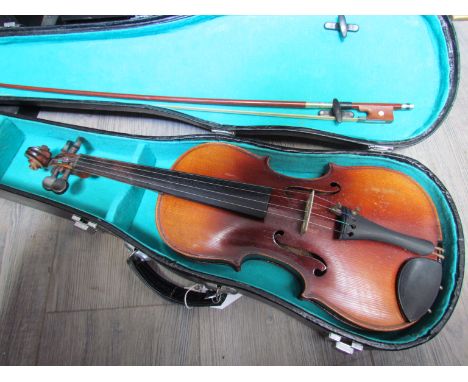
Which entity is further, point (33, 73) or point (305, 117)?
point (33, 73)

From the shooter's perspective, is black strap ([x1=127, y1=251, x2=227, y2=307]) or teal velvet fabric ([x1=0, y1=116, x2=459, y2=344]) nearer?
teal velvet fabric ([x1=0, y1=116, x2=459, y2=344])

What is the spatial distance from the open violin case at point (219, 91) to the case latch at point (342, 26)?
0.01m

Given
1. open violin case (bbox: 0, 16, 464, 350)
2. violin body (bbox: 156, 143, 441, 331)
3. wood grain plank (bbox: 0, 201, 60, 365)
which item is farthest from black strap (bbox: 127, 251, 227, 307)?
wood grain plank (bbox: 0, 201, 60, 365)

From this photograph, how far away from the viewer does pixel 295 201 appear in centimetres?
107

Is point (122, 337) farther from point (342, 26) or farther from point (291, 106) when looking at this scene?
point (342, 26)

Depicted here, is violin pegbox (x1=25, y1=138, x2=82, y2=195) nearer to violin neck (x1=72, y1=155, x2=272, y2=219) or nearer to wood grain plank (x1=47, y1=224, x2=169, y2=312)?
violin neck (x1=72, y1=155, x2=272, y2=219)

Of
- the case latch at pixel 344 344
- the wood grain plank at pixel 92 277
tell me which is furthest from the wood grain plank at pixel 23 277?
the case latch at pixel 344 344

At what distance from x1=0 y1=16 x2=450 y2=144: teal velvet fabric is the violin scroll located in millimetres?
341

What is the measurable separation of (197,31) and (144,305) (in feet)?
4.06

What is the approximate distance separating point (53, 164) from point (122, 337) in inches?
29.5

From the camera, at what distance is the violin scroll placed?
1.18 m

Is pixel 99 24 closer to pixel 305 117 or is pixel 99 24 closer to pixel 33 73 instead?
pixel 33 73

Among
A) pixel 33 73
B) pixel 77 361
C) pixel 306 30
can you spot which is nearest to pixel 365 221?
pixel 306 30

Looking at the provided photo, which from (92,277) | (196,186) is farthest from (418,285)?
(92,277)
